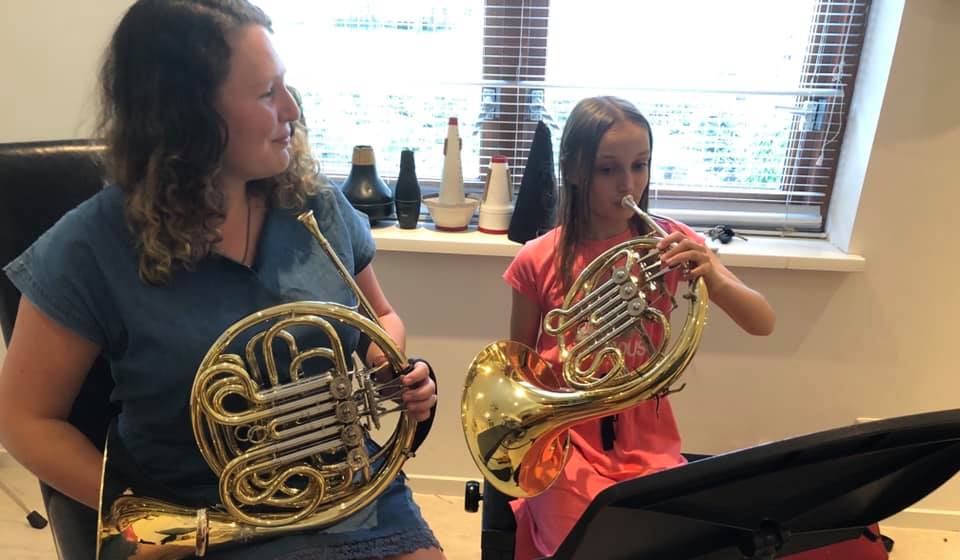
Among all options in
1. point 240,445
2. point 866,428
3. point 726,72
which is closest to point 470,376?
point 240,445

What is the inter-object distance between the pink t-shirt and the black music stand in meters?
0.33

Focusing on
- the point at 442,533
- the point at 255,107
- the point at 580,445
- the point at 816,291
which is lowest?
the point at 442,533

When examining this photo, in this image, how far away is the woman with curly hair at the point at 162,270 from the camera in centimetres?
81

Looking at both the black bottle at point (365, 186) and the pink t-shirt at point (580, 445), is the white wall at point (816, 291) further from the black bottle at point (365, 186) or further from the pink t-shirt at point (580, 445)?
the pink t-shirt at point (580, 445)

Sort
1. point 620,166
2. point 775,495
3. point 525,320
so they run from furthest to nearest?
point 525,320, point 620,166, point 775,495

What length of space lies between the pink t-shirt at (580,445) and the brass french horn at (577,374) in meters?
0.08

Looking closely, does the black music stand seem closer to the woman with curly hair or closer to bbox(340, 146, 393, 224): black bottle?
the woman with curly hair

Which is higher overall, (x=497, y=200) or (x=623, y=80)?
(x=623, y=80)

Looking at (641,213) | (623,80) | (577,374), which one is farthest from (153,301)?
(623,80)

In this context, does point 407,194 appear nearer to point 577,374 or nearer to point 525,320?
point 525,320

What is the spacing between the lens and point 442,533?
5.48 feet

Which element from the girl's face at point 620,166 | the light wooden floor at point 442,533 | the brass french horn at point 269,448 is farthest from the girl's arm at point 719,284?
the light wooden floor at point 442,533

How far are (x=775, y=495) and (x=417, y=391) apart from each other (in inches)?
17.3

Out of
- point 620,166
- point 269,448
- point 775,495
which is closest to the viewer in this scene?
point 775,495
